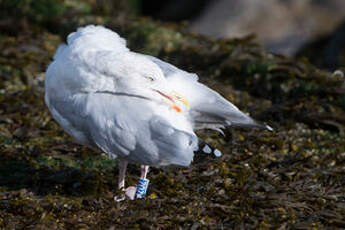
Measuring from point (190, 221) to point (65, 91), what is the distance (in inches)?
51.5

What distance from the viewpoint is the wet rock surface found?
390 centimetres

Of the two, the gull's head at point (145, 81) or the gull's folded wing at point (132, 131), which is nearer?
the gull's folded wing at point (132, 131)

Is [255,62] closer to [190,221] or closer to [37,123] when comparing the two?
[37,123]

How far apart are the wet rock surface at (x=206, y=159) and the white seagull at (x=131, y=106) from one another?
29cm

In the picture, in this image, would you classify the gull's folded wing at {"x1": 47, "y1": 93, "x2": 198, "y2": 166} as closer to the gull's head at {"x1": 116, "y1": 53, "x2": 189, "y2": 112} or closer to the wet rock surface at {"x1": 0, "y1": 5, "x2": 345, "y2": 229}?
the gull's head at {"x1": 116, "y1": 53, "x2": 189, "y2": 112}

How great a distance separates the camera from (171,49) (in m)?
7.43

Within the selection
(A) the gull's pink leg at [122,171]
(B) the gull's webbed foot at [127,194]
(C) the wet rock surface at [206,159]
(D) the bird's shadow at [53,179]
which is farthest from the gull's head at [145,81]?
(D) the bird's shadow at [53,179]

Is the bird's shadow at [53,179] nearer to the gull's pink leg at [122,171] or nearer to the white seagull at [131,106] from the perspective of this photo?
the gull's pink leg at [122,171]

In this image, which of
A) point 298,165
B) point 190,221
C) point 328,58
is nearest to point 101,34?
point 190,221

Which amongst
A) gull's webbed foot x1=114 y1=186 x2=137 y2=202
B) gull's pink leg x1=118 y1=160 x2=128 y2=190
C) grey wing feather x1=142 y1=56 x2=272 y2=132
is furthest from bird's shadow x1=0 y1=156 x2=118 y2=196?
grey wing feather x1=142 y1=56 x2=272 y2=132

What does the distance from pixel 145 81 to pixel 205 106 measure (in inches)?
19.5

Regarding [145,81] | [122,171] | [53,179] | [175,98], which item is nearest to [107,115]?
[145,81]

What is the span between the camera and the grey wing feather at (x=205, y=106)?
4043 mm

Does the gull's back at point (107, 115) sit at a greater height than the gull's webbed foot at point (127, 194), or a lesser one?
greater
